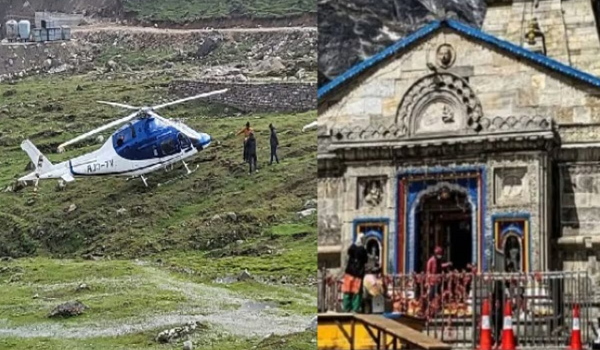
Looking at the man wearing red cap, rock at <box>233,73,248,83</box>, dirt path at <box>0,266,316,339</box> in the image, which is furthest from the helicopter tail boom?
the man wearing red cap

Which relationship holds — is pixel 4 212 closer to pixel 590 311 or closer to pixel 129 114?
pixel 129 114

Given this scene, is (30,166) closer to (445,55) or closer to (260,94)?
(260,94)

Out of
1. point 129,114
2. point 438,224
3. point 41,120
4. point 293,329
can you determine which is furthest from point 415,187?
point 41,120

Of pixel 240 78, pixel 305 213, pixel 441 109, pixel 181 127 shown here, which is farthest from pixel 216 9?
pixel 441 109

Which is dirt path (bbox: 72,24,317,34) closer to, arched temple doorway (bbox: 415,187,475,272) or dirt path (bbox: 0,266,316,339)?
dirt path (bbox: 0,266,316,339)

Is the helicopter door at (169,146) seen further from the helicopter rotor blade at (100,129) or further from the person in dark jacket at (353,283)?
the person in dark jacket at (353,283)
